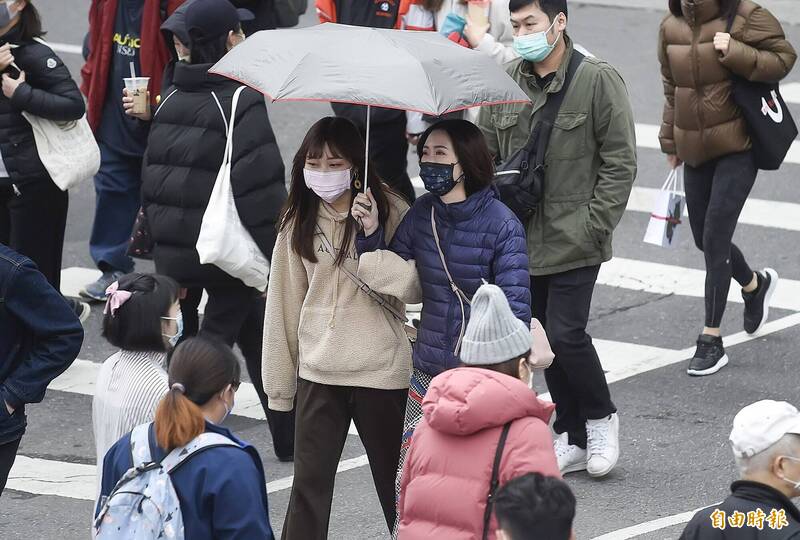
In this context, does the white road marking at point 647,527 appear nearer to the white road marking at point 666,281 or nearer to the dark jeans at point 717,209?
the dark jeans at point 717,209

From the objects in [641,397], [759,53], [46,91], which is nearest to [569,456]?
[641,397]

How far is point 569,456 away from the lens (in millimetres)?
7344

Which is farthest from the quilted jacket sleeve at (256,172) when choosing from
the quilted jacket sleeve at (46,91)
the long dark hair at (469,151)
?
the quilted jacket sleeve at (46,91)

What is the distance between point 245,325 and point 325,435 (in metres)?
1.89

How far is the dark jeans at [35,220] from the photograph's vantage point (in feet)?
29.5

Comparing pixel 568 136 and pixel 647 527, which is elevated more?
pixel 568 136

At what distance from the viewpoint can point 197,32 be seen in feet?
23.8

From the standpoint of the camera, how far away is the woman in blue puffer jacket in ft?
19.0

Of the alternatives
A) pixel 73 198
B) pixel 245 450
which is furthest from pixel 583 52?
pixel 73 198

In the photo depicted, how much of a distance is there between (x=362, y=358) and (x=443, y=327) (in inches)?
14.5

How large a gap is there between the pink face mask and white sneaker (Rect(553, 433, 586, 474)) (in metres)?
2.07

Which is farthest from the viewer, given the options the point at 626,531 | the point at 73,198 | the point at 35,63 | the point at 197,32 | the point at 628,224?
the point at 73,198

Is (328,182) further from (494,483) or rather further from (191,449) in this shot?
(494,483)

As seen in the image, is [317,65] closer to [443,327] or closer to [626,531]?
[443,327]
